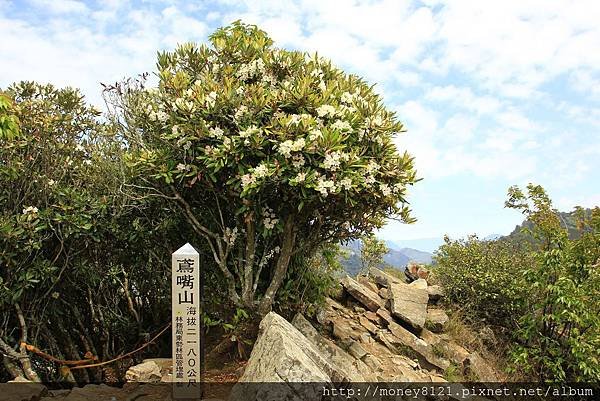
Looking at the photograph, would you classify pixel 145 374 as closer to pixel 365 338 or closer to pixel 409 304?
pixel 365 338

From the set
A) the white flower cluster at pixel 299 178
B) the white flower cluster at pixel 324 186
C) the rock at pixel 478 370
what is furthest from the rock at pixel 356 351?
the white flower cluster at pixel 299 178

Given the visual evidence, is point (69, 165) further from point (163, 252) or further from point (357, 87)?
point (357, 87)

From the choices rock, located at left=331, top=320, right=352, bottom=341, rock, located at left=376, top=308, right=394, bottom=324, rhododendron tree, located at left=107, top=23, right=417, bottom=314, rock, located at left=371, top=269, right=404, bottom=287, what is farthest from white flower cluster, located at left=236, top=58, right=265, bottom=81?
rock, located at left=371, top=269, right=404, bottom=287

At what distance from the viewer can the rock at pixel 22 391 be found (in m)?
6.81

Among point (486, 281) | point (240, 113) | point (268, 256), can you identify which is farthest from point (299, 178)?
point (486, 281)

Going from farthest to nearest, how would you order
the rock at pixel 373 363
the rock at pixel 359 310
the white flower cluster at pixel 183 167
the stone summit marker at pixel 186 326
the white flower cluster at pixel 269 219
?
the rock at pixel 359 310 → the rock at pixel 373 363 → the white flower cluster at pixel 269 219 → the white flower cluster at pixel 183 167 → the stone summit marker at pixel 186 326

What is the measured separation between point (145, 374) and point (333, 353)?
280 centimetres

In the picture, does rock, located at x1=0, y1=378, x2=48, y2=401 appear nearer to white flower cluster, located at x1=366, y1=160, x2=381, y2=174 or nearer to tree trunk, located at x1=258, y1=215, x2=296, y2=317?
tree trunk, located at x1=258, y1=215, x2=296, y2=317

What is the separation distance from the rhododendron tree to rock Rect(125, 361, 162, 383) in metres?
1.55

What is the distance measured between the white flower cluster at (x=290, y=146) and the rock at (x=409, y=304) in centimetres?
526

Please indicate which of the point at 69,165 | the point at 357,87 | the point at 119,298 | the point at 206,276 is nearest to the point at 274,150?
the point at 357,87

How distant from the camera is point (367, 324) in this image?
33.7 feet

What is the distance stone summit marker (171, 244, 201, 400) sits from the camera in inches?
258

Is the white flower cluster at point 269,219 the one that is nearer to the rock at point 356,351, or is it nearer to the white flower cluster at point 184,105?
the white flower cluster at point 184,105
